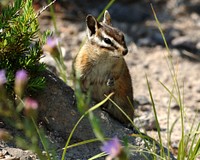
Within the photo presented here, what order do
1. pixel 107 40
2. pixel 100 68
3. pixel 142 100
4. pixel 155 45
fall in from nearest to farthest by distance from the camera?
pixel 107 40 < pixel 100 68 < pixel 142 100 < pixel 155 45

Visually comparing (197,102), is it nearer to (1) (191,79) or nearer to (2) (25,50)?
(1) (191,79)

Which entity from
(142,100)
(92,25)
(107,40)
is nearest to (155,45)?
(142,100)

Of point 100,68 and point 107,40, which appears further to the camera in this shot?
point 100,68

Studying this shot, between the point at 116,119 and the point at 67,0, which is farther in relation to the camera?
the point at 67,0

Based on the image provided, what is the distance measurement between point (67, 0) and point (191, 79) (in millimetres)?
2331

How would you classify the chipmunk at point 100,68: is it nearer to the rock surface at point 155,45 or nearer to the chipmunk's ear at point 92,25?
the chipmunk's ear at point 92,25

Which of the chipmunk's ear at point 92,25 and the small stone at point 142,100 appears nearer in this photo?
the chipmunk's ear at point 92,25

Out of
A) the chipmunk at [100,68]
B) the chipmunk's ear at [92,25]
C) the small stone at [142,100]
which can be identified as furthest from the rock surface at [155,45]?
the chipmunk's ear at [92,25]

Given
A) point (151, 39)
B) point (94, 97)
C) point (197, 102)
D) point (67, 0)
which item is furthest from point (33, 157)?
point (67, 0)

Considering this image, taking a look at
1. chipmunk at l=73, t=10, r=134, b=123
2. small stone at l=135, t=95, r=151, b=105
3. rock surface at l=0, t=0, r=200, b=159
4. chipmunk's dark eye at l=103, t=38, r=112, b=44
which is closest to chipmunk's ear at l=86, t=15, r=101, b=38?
chipmunk at l=73, t=10, r=134, b=123

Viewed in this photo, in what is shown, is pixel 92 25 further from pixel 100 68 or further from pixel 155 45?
pixel 155 45

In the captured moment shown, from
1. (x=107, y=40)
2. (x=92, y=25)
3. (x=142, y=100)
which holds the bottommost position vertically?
(x=142, y=100)

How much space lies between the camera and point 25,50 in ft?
12.8

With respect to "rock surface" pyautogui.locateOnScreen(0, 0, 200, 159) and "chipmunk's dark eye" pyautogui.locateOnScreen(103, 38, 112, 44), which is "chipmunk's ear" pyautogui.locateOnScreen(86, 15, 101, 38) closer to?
"chipmunk's dark eye" pyautogui.locateOnScreen(103, 38, 112, 44)
